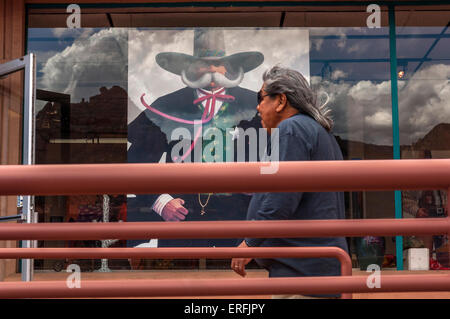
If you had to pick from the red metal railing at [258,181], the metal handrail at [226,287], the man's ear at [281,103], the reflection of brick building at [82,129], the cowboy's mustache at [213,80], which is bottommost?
the metal handrail at [226,287]

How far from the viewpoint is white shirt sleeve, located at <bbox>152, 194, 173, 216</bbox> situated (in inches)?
200

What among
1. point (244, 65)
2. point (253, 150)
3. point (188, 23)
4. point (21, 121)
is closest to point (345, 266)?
point (253, 150)

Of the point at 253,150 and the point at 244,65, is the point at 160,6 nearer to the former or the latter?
the point at 244,65

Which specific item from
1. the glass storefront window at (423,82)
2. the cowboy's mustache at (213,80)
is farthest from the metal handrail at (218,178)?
the glass storefront window at (423,82)

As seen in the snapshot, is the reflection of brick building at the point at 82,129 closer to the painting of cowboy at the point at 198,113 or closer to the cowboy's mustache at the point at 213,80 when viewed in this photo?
the painting of cowboy at the point at 198,113

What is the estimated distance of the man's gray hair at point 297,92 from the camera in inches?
60.7

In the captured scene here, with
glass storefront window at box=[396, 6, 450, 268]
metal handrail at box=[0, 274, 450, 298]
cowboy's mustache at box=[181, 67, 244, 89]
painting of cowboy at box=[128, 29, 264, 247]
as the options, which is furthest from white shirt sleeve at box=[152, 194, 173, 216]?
metal handrail at box=[0, 274, 450, 298]

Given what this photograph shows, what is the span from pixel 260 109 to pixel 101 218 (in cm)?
402

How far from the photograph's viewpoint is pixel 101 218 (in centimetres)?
511

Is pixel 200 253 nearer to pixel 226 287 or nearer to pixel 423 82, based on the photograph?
pixel 226 287

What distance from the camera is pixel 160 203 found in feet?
16.7

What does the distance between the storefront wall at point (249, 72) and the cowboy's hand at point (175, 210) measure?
0.96 feet

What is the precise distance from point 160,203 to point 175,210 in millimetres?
212

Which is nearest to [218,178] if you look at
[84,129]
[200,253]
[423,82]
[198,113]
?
[200,253]
